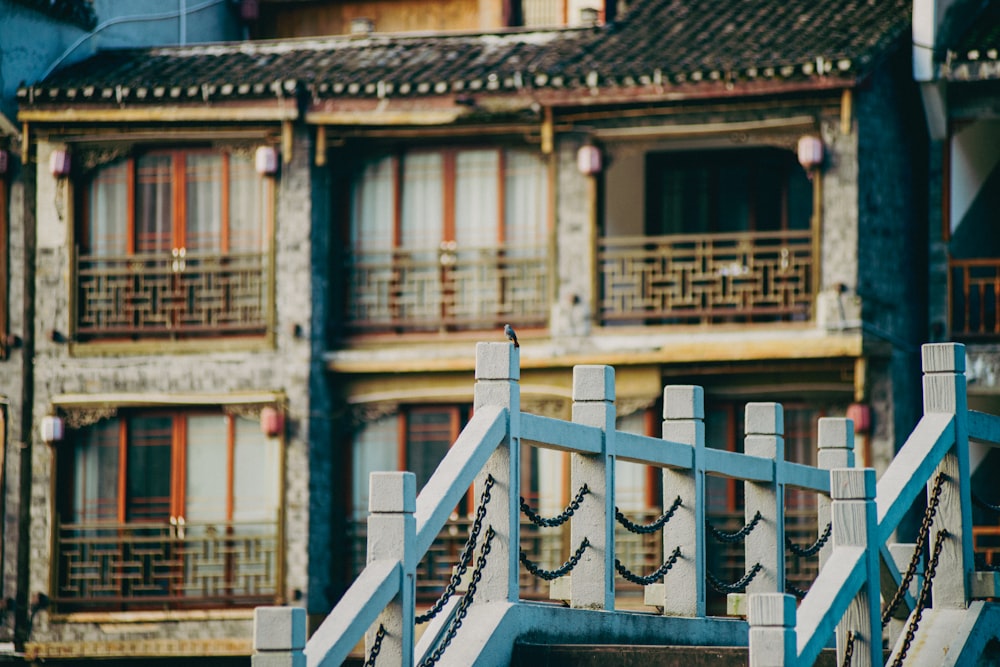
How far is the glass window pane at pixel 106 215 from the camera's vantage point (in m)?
22.6

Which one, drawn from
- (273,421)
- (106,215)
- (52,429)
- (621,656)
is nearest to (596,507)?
(621,656)

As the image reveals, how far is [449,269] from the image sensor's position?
2211 cm

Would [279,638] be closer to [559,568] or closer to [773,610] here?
[773,610]

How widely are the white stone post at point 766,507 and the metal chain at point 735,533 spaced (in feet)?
0.21

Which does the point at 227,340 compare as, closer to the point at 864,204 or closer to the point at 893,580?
the point at 864,204

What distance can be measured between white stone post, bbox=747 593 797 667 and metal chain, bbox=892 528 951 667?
2.04m

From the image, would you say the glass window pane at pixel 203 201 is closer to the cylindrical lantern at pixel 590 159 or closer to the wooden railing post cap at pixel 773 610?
the cylindrical lantern at pixel 590 159

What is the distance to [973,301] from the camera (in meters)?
21.9

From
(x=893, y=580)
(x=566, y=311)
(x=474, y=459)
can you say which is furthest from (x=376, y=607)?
(x=566, y=311)

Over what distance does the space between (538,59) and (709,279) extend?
3293 mm

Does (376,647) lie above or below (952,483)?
below

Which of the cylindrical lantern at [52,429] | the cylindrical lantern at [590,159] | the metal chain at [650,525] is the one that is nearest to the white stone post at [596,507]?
the metal chain at [650,525]

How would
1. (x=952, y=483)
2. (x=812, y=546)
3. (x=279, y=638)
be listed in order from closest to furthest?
(x=279, y=638) → (x=952, y=483) → (x=812, y=546)

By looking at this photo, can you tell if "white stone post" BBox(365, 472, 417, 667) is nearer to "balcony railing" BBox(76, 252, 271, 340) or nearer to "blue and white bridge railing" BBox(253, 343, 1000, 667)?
"blue and white bridge railing" BBox(253, 343, 1000, 667)
